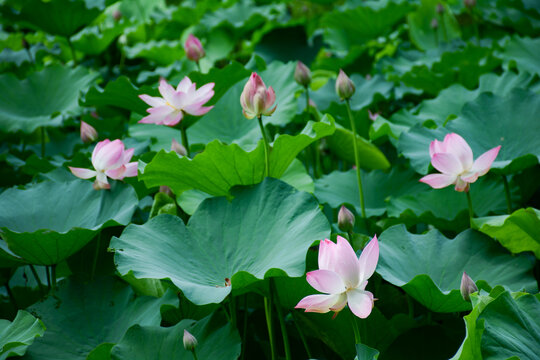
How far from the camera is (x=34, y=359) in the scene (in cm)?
95

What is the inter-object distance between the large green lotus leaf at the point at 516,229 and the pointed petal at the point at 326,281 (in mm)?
389

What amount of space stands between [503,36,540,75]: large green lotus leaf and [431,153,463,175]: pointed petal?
39.2 inches

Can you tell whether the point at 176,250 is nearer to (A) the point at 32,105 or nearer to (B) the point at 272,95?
(B) the point at 272,95

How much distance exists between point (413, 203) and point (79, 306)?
0.77m

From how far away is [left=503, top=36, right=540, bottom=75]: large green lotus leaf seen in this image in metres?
1.85

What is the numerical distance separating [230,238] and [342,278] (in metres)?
0.32

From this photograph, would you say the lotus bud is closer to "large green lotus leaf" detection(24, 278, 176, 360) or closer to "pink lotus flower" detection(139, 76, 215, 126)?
"large green lotus leaf" detection(24, 278, 176, 360)

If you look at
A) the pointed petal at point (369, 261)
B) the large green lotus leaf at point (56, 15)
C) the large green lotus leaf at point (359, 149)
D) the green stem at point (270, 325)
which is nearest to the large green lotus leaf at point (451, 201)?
the large green lotus leaf at point (359, 149)

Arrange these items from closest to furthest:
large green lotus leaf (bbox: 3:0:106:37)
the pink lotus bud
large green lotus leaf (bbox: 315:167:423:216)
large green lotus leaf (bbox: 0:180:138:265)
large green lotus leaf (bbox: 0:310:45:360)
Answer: large green lotus leaf (bbox: 0:310:45:360) < large green lotus leaf (bbox: 0:180:138:265) < large green lotus leaf (bbox: 315:167:423:216) < the pink lotus bud < large green lotus leaf (bbox: 3:0:106:37)

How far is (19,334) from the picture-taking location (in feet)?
3.04

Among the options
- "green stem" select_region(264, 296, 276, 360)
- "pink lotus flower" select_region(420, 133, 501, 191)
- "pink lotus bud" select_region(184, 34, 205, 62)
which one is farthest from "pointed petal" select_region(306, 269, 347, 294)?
"pink lotus bud" select_region(184, 34, 205, 62)

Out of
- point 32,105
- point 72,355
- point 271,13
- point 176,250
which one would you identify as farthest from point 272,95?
point 271,13

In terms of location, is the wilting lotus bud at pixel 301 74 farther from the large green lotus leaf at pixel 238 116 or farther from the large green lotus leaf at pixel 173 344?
the large green lotus leaf at pixel 173 344

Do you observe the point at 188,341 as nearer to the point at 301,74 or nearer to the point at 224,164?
the point at 224,164
